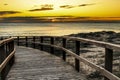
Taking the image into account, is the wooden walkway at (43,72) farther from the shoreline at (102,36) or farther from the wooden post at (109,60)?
the shoreline at (102,36)

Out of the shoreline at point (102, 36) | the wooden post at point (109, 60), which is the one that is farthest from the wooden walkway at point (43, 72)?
the shoreline at point (102, 36)

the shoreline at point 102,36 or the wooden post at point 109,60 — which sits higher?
the wooden post at point 109,60

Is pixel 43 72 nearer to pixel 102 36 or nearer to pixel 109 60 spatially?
pixel 109 60

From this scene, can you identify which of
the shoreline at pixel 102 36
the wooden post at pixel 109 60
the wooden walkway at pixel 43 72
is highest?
the wooden post at pixel 109 60

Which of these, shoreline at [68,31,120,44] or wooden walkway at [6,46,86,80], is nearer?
wooden walkway at [6,46,86,80]

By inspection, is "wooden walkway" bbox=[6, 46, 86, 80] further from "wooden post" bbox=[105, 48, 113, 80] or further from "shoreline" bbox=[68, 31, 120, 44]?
"shoreline" bbox=[68, 31, 120, 44]

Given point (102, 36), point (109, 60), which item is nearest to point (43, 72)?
point (109, 60)

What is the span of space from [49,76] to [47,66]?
2.30 metres

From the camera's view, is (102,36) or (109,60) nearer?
(109,60)

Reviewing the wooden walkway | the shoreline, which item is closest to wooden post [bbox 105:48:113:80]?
the wooden walkway

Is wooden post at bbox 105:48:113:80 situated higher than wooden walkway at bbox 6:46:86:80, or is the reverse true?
wooden post at bbox 105:48:113:80

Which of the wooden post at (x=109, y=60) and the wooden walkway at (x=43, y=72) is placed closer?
the wooden post at (x=109, y=60)

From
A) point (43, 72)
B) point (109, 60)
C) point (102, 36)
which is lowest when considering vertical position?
point (102, 36)

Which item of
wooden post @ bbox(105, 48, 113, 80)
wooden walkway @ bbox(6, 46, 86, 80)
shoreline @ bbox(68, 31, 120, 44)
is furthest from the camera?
shoreline @ bbox(68, 31, 120, 44)
